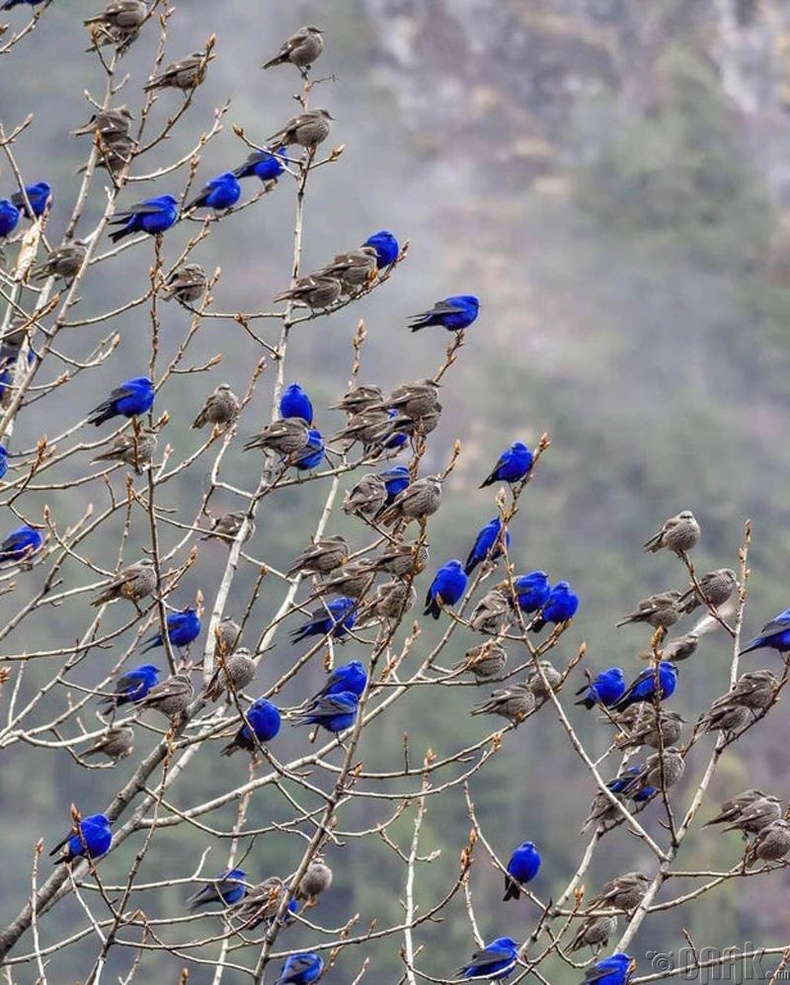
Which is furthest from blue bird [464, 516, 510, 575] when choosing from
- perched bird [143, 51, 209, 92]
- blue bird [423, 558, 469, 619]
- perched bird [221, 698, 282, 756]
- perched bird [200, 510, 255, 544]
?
perched bird [143, 51, 209, 92]

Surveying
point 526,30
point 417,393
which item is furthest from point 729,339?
point 417,393

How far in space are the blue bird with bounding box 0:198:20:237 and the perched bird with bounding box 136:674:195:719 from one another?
2607mm

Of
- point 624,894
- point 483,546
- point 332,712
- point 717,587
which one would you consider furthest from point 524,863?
point 717,587

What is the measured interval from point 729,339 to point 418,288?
24.0ft

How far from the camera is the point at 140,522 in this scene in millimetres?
32625

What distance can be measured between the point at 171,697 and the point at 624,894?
1.75 metres

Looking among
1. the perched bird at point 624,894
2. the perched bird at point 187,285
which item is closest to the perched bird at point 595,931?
the perched bird at point 624,894

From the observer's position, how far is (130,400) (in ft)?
23.6

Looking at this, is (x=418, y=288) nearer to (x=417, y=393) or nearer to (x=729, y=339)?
(x=729, y=339)

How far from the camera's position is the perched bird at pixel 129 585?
683cm

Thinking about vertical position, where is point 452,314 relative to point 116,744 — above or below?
above

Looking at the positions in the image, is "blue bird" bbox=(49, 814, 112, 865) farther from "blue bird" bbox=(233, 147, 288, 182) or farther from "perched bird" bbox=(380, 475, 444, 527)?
"blue bird" bbox=(233, 147, 288, 182)

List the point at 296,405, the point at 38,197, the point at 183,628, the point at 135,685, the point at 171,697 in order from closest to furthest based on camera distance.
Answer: the point at 171,697 → the point at 135,685 → the point at 296,405 → the point at 183,628 → the point at 38,197

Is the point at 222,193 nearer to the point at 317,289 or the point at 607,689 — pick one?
the point at 317,289
